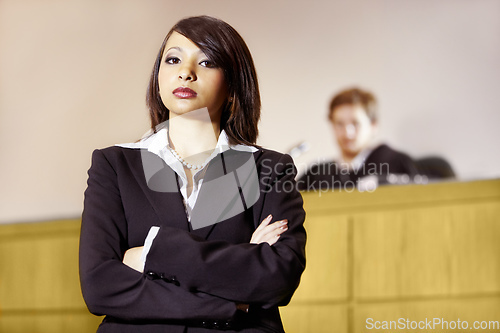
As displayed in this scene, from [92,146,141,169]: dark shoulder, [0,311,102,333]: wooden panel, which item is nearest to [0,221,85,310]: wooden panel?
[0,311,102,333]: wooden panel

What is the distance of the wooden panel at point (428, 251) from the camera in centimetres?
241

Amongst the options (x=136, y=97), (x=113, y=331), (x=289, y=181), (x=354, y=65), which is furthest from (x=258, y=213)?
(x=354, y=65)

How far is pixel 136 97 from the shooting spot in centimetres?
312

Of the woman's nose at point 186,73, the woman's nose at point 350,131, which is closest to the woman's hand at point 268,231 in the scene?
the woman's nose at point 186,73

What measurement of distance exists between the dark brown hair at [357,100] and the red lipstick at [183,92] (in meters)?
2.18

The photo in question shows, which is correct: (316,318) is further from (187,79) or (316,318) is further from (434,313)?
(187,79)

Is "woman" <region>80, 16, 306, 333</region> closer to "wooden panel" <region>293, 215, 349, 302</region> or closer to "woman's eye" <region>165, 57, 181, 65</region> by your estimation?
"woman's eye" <region>165, 57, 181, 65</region>

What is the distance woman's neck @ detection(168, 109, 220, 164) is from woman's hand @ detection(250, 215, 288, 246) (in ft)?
0.66

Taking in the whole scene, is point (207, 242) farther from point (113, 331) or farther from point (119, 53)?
point (119, 53)

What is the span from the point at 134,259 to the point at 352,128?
90.9 inches

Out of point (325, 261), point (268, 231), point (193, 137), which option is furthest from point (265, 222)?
point (325, 261)

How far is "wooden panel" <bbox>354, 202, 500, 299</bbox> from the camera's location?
2408 millimetres

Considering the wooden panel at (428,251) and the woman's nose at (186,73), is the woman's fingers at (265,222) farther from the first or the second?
the wooden panel at (428,251)

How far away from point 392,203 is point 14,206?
6.60 feet
